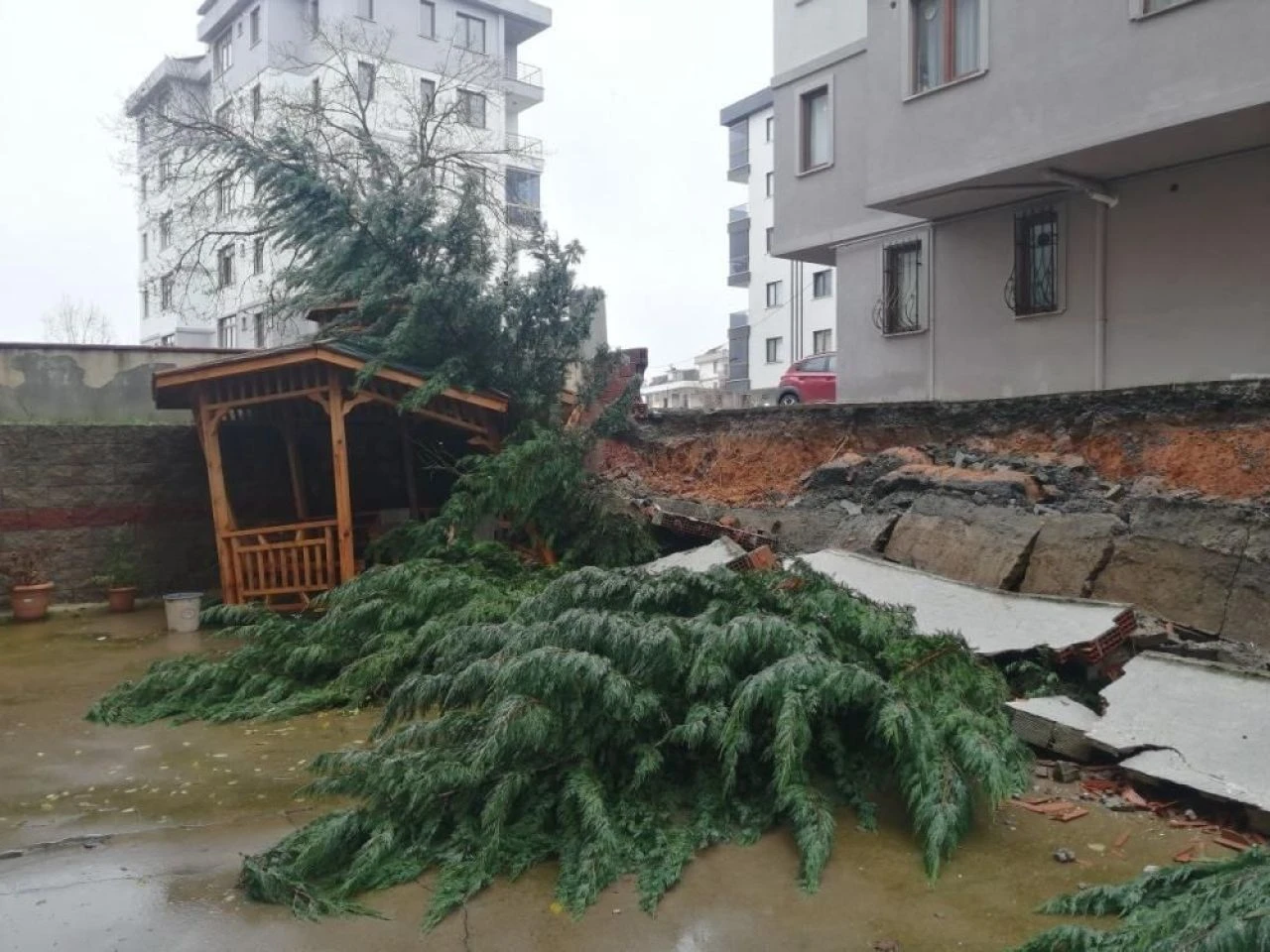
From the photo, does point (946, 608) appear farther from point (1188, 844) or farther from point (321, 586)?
point (321, 586)

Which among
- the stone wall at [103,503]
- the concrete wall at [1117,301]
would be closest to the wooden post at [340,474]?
the stone wall at [103,503]

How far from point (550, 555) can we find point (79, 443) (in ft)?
19.2

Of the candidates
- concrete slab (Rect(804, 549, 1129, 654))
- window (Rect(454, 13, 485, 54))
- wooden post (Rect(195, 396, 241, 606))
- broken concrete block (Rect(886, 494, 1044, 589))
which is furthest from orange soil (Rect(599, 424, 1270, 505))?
window (Rect(454, 13, 485, 54))

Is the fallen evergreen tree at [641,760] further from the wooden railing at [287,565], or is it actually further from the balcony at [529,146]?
the balcony at [529,146]

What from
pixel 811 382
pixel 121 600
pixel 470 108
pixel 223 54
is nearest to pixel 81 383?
pixel 121 600

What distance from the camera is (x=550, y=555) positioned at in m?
10.1

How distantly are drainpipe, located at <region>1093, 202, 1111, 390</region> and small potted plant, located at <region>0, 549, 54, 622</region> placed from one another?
11765mm

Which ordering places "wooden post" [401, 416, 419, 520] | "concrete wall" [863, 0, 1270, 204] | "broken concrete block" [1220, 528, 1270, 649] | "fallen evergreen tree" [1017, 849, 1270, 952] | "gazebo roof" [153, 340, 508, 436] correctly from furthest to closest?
"wooden post" [401, 416, 419, 520] → "gazebo roof" [153, 340, 508, 436] → "concrete wall" [863, 0, 1270, 204] → "broken concrete block" [1220, 528, 1270, 649] → "fallen evergreen tree" [1017, 849, 1270, 952]

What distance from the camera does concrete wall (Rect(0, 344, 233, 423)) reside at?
14.8 m

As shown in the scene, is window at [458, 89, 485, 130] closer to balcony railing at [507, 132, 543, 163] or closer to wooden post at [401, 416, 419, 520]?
balcony railing at [507, 132, 543, 163]

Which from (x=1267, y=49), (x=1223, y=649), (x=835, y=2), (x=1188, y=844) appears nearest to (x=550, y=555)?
(x=1223, y=649)

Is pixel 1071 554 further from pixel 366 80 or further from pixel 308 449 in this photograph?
pixel 366 80

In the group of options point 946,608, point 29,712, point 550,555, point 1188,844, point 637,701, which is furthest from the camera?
point 550,555

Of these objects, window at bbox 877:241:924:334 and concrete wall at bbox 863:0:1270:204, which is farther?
window at bbox 877:241:924:334
